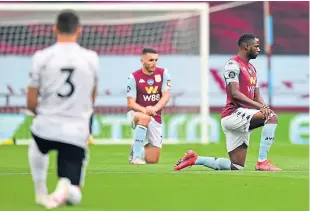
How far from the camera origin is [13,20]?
21203 millimetres

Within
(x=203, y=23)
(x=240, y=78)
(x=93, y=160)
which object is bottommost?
(x=93, y=160)

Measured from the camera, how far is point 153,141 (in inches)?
524

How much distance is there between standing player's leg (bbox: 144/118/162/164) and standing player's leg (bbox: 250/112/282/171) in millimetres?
2737

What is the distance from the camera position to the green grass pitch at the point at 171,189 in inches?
281

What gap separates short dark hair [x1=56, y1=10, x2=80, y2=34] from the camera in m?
6.77

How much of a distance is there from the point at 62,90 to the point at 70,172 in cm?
57

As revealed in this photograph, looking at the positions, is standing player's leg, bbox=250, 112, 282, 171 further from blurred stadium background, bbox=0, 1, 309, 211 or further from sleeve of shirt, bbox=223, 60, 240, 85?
sleeve of shirt, bbox=223, 60, 240, 85

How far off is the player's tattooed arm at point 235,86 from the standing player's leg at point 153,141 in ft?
9.69

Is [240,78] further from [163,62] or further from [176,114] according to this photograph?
[163,62]

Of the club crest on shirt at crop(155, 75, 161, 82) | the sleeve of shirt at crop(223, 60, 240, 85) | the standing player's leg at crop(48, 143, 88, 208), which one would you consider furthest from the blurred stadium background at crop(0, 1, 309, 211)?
the standing player's leg at crop(48, 143, 88, 208)

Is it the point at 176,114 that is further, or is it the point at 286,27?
the point at 286,27

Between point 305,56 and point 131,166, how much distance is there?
13.3 meters

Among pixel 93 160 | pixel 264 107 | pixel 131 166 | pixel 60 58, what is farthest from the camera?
pixel 93 160

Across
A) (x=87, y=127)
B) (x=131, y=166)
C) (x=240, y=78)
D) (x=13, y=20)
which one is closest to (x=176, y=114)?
(x=13, y=20)
